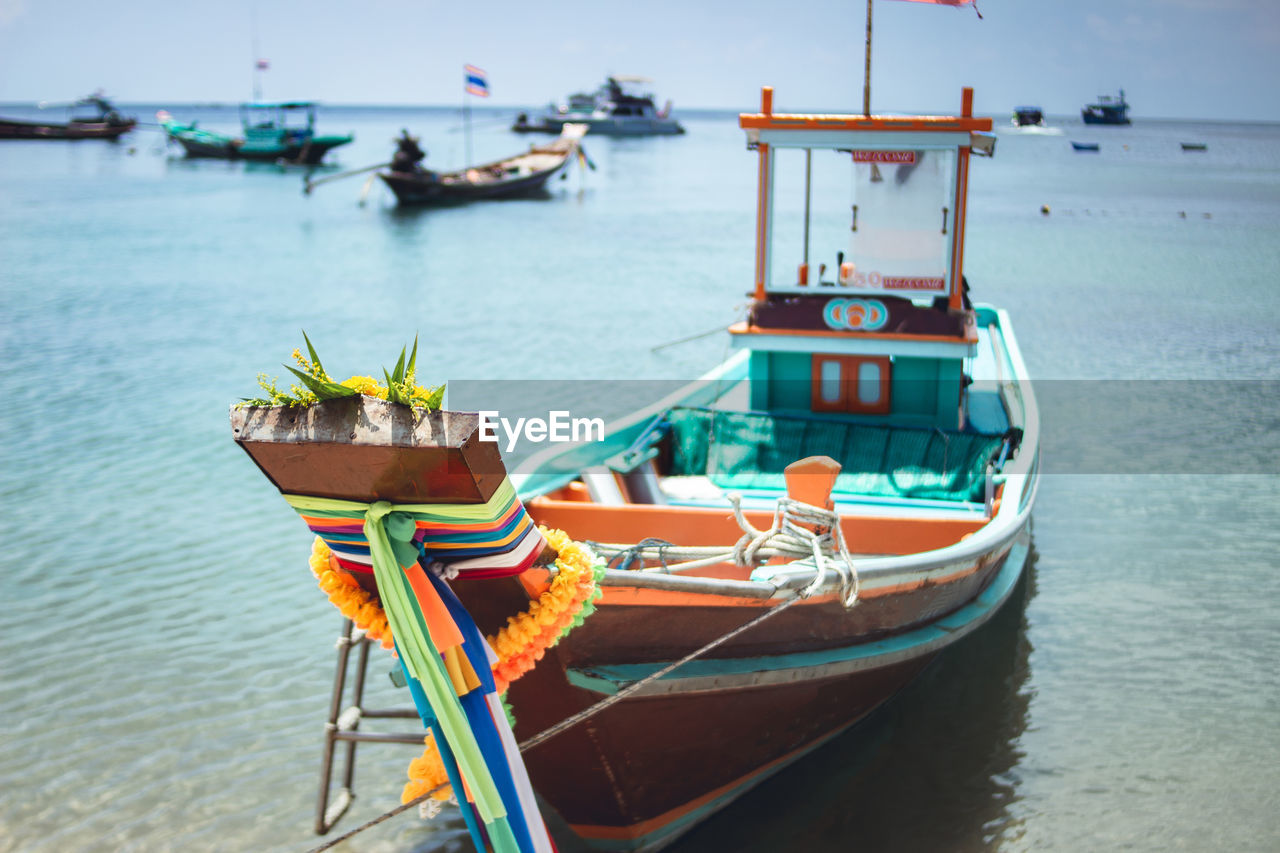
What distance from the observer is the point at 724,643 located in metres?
4.71

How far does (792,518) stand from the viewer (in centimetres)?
482

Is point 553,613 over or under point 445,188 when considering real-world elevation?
under

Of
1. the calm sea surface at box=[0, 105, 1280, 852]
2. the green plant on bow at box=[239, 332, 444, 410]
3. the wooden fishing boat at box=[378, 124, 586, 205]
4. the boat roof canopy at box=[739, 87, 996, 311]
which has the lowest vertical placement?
the calm sea surface at box=[0, 105, 1280, 852]

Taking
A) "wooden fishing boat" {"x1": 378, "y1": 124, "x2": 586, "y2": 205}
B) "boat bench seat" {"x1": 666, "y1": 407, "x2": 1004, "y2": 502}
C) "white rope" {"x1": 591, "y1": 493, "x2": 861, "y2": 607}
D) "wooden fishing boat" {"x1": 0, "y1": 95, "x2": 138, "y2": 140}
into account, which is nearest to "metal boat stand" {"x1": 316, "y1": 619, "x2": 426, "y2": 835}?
"white rope" {"x1": 591, "y1": 493, "x2": 861, "y2": 607}

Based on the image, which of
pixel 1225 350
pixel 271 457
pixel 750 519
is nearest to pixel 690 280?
pixel 1225 350

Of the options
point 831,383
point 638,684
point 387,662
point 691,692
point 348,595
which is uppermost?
point 831,383

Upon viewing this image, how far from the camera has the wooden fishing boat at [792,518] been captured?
180 inches

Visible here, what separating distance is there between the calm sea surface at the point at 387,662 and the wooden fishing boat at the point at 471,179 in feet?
41.3

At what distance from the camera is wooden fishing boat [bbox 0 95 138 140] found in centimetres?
7194

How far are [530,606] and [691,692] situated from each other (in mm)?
1240

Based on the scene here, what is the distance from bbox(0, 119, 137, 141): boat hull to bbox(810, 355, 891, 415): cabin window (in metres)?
75.4

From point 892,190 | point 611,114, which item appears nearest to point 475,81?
point 892,190

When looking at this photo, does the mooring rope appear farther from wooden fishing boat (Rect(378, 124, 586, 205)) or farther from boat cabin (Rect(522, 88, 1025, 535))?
wooden fishing boat (Rect(378, 124, 586, 205))

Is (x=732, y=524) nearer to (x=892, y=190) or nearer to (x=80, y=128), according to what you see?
(x=892, y=190)
